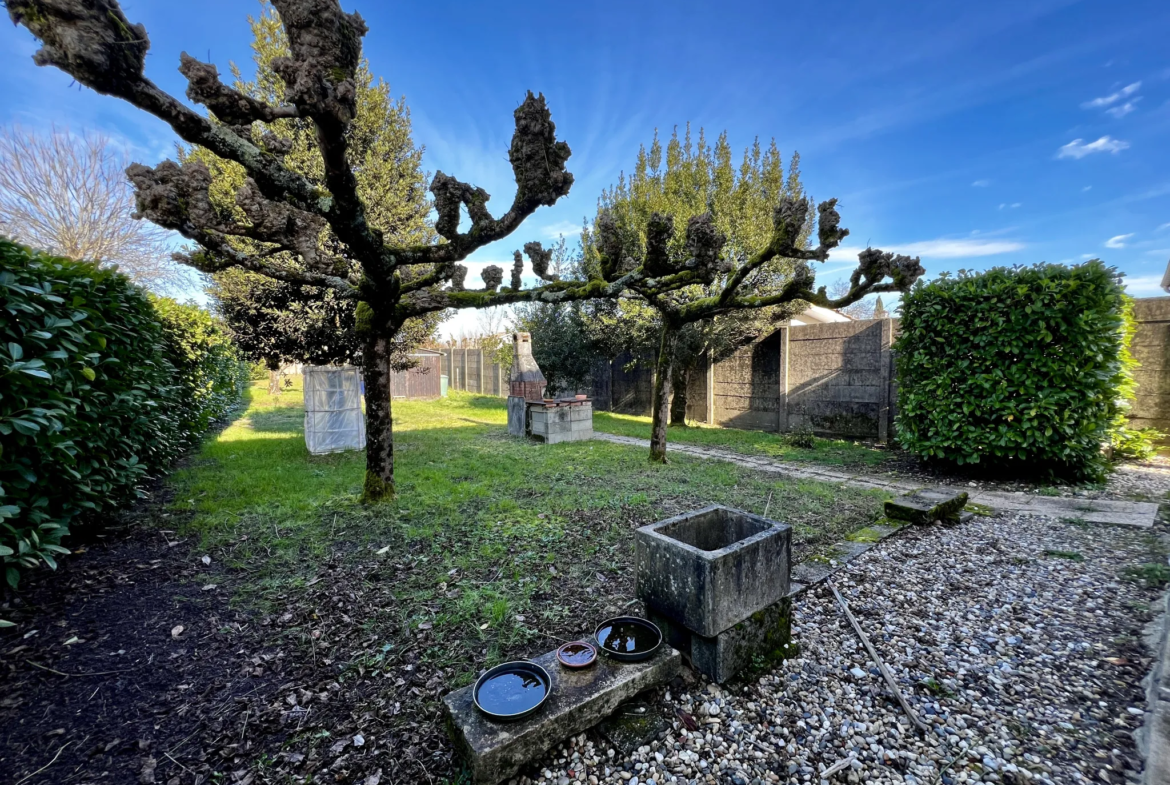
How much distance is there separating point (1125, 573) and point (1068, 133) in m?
5.86

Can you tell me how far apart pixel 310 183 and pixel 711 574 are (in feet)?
12.4

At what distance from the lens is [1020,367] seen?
213 inches

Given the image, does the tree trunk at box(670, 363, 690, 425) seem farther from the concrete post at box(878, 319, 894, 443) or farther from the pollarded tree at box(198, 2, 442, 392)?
the pollarded tree at box(198, 2, 442, 392)

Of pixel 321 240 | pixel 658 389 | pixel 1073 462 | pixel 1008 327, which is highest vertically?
pixel 321 240

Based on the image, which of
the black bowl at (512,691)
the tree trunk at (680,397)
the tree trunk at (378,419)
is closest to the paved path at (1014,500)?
the tree trunk at (680,397)

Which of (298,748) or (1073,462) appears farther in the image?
(1073,462)

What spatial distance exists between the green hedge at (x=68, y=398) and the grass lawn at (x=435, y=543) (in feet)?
2.62

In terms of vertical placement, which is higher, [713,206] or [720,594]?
[713,206]

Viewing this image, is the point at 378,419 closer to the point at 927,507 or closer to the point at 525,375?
the point at 927,507

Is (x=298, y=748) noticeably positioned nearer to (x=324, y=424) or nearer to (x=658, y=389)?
(x=658, y=389)

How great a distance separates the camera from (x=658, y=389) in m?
6.85

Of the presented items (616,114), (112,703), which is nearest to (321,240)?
(616,114)

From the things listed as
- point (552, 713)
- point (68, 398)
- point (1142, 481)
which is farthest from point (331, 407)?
point (1142, 481)

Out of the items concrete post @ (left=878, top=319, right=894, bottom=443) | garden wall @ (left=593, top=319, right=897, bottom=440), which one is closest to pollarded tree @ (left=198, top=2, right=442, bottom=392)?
garden wall @ (left=593, top=319, right=897, bottom=440)
